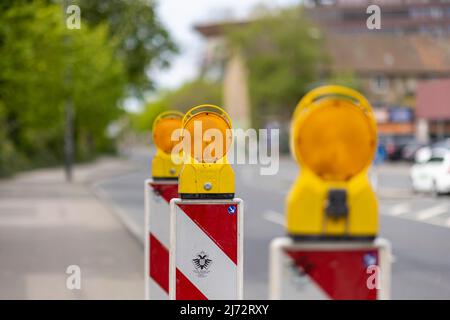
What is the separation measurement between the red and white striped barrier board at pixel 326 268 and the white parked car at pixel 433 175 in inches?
1005

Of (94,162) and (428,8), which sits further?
(428,8)

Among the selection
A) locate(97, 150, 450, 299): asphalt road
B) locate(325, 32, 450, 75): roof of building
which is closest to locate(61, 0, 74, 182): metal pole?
locate(97, 150, 450, 299): asphalt road

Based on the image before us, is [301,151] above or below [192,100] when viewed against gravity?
below

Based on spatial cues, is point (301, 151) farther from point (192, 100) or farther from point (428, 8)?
point (428, 8)

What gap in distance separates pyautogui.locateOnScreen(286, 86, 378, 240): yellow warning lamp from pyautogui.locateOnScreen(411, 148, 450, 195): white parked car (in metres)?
25.6

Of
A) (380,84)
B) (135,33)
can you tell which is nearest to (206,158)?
(135,33)

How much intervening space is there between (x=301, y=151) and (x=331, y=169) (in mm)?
136

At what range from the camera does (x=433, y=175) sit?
2959cm

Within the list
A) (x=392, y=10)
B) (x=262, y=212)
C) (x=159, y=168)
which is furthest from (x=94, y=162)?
(x=392, y=10)

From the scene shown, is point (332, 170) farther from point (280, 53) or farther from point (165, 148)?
point (280, 53)
